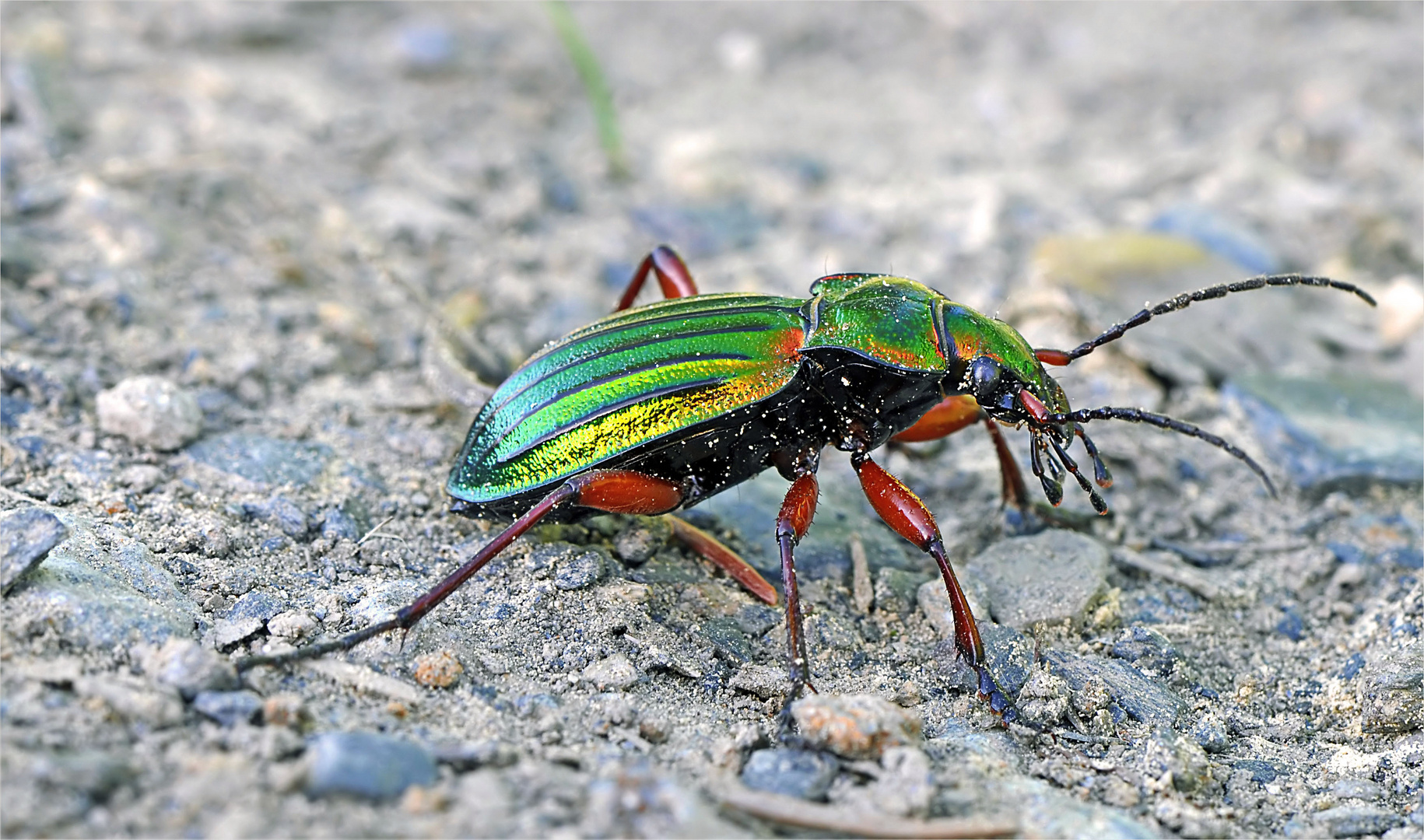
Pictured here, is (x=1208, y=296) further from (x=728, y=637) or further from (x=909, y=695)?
(x=728, y=637)

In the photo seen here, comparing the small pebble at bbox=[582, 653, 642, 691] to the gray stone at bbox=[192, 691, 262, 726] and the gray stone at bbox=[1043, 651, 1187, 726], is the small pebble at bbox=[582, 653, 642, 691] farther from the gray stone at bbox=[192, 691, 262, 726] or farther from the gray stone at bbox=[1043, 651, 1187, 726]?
the gray stone at bbox=[1043, 651, 1187, 726]

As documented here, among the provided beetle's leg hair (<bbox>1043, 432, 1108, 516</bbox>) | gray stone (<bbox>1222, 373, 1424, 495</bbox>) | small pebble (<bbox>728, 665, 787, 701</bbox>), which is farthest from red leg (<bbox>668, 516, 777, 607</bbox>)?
gray stone (<bbox>1222, 373, 1424, 495</bbox>)

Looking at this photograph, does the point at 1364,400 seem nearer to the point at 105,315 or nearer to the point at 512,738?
the point at 512,738

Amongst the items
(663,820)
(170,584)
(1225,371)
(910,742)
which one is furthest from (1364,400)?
(170,584)

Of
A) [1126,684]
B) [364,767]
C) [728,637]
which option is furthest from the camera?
[728,637]

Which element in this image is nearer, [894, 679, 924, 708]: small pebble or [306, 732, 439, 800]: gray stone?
[306, 732, 439, 800]: gray stone

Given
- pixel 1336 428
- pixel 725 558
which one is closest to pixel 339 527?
pixel 725 558
